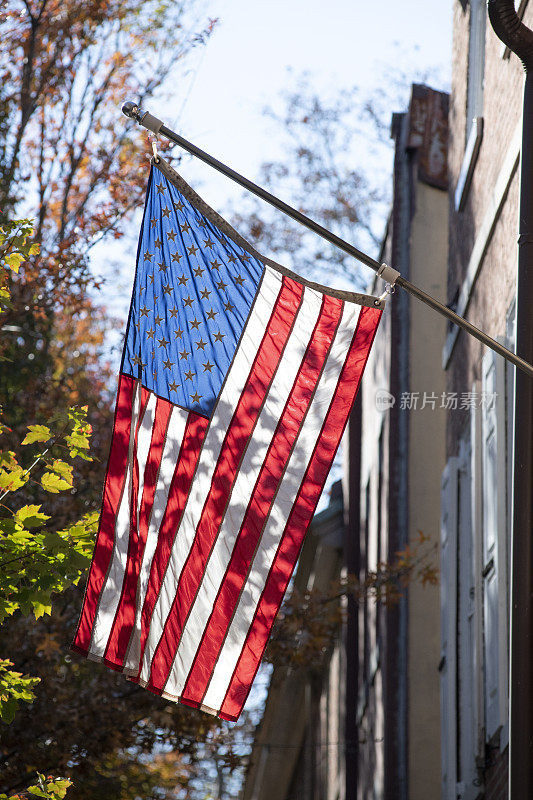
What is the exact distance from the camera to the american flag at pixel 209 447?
485 cm

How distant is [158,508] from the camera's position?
16.6 ft

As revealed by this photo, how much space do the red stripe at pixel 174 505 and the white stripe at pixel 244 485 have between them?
21 cm

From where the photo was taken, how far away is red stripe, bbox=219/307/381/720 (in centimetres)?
482

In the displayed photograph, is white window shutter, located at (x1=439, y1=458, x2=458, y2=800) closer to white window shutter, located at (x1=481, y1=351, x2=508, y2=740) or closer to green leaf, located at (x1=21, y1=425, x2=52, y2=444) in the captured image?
white window shutter, located at (x1=481, y1=351, x2=508, y2=740)

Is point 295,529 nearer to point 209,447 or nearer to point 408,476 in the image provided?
point 209,447

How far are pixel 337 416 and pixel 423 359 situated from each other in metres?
8.57

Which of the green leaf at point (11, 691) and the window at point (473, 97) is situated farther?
the window at point (473, 97)

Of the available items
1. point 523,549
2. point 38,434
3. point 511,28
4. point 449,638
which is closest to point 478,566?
point 449,638

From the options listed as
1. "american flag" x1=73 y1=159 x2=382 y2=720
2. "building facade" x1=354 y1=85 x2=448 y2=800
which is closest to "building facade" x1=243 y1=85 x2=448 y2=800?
"building facade" x1=354 y1=85 x2=448 y2=800

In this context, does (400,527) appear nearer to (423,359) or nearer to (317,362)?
(423,359)

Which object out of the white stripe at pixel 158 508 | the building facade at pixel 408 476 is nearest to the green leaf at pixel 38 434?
the white stripe at pixel 158 508

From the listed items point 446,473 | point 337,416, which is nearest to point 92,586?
point 337,416

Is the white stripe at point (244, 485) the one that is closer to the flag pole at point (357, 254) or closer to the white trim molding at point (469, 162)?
the flag pole at point (357, 254)

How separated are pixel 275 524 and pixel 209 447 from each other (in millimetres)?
498
